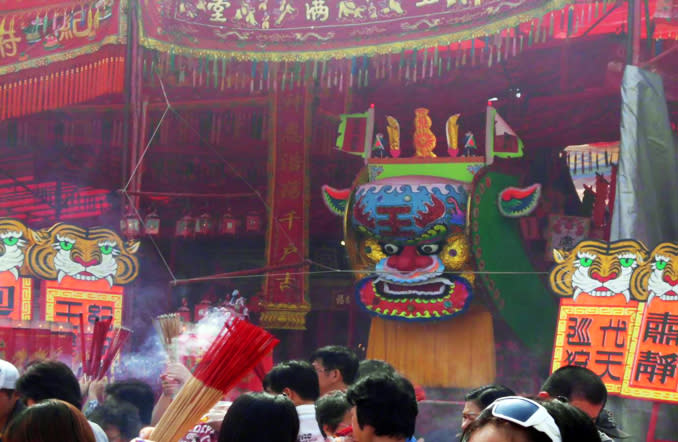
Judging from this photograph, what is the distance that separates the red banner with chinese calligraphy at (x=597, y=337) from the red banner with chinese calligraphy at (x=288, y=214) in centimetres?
198

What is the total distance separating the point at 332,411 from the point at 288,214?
4076 mm

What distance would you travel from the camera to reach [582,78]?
639cm

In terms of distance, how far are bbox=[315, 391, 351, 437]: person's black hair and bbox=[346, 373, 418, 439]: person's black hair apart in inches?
23.7

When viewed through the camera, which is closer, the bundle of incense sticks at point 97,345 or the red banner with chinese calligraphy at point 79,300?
the bundle of incense sticks at point 97,345

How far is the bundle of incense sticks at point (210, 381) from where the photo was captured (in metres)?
2.62

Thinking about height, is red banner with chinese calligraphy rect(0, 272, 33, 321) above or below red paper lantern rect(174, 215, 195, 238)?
below

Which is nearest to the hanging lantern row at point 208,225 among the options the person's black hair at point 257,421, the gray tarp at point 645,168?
the gray tarp at point 645,168

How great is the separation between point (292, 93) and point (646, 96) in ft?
8.34

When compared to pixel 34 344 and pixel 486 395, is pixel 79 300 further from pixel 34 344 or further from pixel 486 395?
pixel 486 395

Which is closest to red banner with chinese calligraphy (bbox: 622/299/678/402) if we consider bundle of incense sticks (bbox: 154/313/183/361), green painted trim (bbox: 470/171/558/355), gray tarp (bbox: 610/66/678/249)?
gray tarp (bbox: 610/66/678/249)

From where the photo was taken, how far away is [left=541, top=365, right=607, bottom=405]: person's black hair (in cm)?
297

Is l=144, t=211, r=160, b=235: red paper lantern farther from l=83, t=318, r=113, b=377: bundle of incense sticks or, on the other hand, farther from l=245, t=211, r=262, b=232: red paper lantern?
l=83, t=318, r=113, b=377: bundle of incense sticks

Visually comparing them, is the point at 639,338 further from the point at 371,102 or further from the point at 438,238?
the point at 371,102

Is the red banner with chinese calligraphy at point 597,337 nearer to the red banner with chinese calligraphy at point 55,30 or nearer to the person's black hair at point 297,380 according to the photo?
the person's black hair at point 297,380
